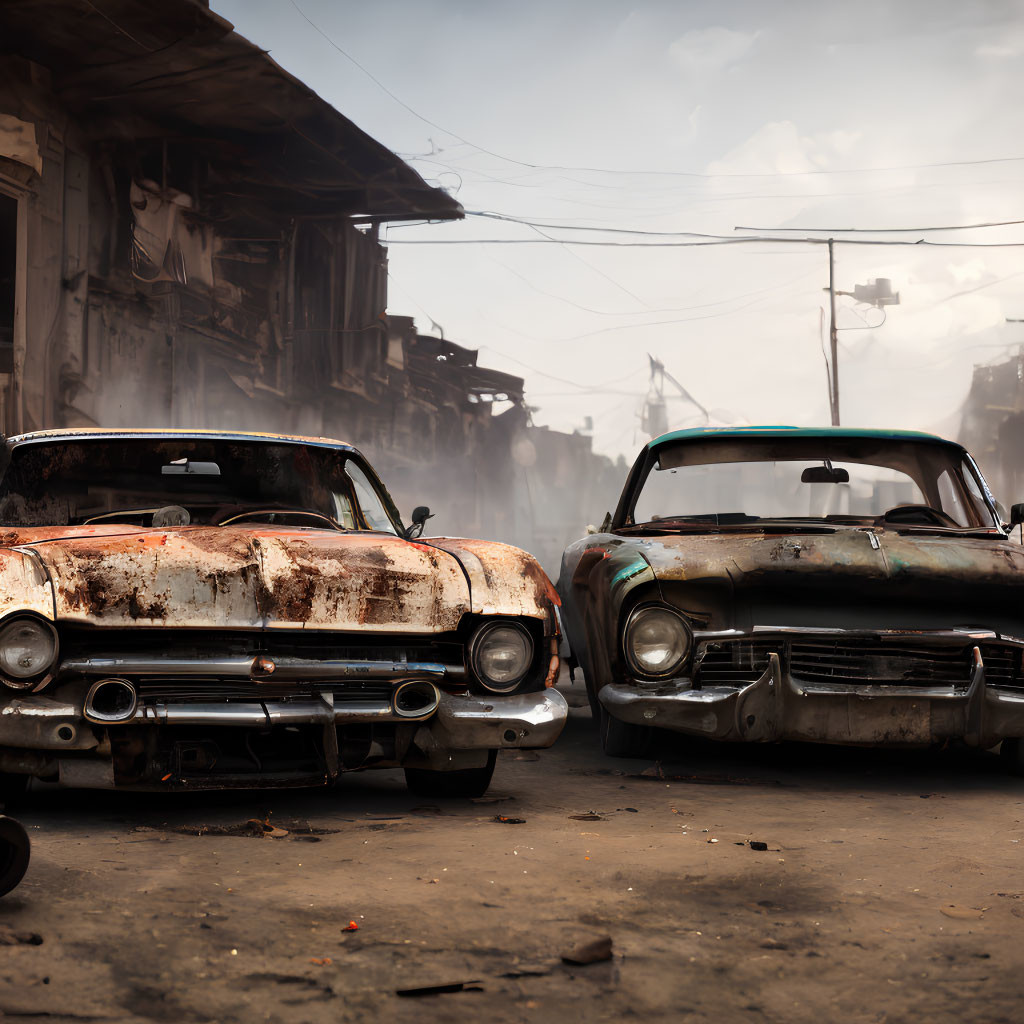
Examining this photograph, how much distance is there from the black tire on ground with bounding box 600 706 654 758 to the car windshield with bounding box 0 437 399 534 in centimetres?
126

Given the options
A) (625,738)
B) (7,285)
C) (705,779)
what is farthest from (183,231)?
(705,779)

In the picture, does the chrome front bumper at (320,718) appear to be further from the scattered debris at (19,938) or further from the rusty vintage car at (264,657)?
the scattered debris at (19,938)

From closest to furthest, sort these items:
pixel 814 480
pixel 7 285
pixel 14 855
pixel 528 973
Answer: pixel 528 973 < pixel 14 855 < pixel 814 480 < pixel 7 285

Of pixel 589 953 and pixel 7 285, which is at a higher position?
pixel 7 285

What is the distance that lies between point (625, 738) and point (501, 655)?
1.43m

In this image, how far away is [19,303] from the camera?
11.4m

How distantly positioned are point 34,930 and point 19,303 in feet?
32.9

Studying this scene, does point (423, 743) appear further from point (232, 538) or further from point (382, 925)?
point (382, 925)

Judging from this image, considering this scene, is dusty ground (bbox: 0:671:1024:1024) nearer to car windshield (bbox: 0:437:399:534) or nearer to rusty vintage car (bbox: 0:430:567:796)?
rusty vintage car (bbox: 0:430:567:796)

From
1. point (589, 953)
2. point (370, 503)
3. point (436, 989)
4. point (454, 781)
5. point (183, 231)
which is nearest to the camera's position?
point (436, 989)

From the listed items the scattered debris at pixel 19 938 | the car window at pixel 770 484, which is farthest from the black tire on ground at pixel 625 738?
the scattered debris at pixel 19 938

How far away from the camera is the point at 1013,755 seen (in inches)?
191

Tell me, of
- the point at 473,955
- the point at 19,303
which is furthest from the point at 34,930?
the point at 19,303

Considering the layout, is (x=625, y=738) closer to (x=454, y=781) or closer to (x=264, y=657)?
(x=454, y=781)
